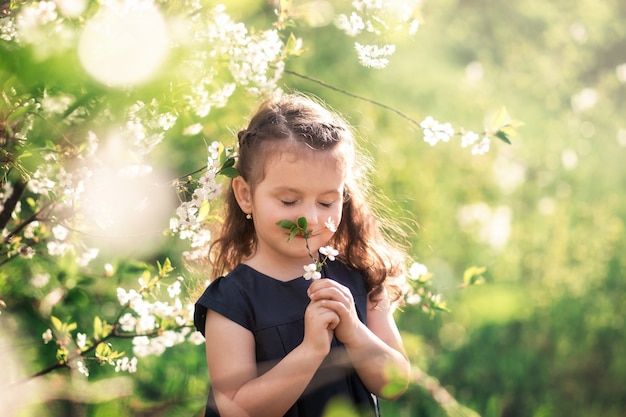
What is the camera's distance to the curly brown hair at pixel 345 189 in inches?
72.3

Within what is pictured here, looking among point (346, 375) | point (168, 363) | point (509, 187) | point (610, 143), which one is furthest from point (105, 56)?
point (610, 143)

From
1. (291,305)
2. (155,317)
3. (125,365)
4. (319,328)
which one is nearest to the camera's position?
(319,328)

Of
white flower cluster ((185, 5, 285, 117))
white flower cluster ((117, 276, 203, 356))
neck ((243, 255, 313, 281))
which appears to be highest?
white flower cluster ((185, 5, 285, 117))

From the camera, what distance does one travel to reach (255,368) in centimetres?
174

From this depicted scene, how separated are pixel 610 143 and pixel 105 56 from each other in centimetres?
745

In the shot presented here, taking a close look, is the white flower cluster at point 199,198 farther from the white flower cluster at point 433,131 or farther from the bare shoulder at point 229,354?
the white flower cluster at point 433,131

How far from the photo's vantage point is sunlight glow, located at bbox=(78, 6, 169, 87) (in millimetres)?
646

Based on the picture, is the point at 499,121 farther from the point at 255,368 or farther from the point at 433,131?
the point at 255,368

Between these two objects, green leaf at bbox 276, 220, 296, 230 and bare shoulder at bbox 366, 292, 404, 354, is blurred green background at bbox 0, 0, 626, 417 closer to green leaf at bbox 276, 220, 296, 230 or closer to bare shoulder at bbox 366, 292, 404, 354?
bare shoulder at bbox 366, 292, 404, 354

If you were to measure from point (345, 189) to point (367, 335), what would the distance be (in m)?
0.52

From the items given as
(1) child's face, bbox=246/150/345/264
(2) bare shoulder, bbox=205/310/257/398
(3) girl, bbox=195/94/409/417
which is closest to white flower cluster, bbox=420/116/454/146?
(3) girl, bbox=195/94/409/417

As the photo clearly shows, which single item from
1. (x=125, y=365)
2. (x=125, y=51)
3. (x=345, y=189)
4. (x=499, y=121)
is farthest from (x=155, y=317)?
(x=125, y=51)

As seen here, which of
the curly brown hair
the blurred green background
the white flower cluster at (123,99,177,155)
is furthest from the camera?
the blurred green background

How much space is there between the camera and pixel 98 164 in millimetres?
1798
